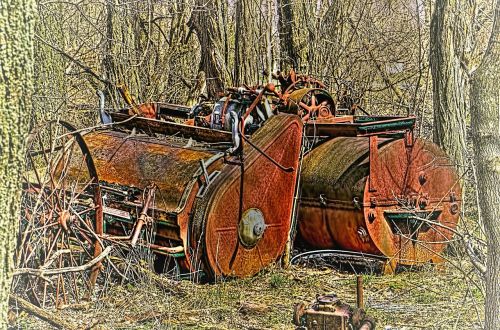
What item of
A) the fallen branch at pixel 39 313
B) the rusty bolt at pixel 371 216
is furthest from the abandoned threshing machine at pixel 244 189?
the fallen branch at pixel 39 313

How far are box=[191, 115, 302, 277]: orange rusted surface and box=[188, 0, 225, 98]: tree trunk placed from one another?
4.48 metres

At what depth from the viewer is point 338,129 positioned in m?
7.62

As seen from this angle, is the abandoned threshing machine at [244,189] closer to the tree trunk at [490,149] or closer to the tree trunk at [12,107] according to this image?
the tree trunk at [490,149]

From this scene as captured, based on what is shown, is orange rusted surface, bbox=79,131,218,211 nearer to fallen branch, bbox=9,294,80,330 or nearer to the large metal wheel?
the large metal wheel

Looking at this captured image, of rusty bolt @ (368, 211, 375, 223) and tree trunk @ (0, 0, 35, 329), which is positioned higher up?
tree trunk @ (0, 0, 35, 329)

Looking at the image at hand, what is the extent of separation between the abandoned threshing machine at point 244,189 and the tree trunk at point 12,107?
89.0 inches

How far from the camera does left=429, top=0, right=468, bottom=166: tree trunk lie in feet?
25.6

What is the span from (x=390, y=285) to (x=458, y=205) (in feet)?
4.28

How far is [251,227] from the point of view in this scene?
22.0 feet

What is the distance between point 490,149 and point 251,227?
299 cm

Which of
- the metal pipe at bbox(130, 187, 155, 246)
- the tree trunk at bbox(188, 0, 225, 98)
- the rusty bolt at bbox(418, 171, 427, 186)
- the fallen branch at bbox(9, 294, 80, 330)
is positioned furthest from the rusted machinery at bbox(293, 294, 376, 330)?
the tree trunk at bbox(188, 0, 225, 98)

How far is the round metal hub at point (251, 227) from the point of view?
6.63 m

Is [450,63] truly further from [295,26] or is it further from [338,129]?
[295,26]

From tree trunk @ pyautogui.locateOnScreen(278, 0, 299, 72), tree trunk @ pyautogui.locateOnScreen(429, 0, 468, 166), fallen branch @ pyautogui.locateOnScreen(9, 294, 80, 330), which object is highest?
tree trunk @ pyautogui.locateOnScreen(278, 0, 299, 72)
